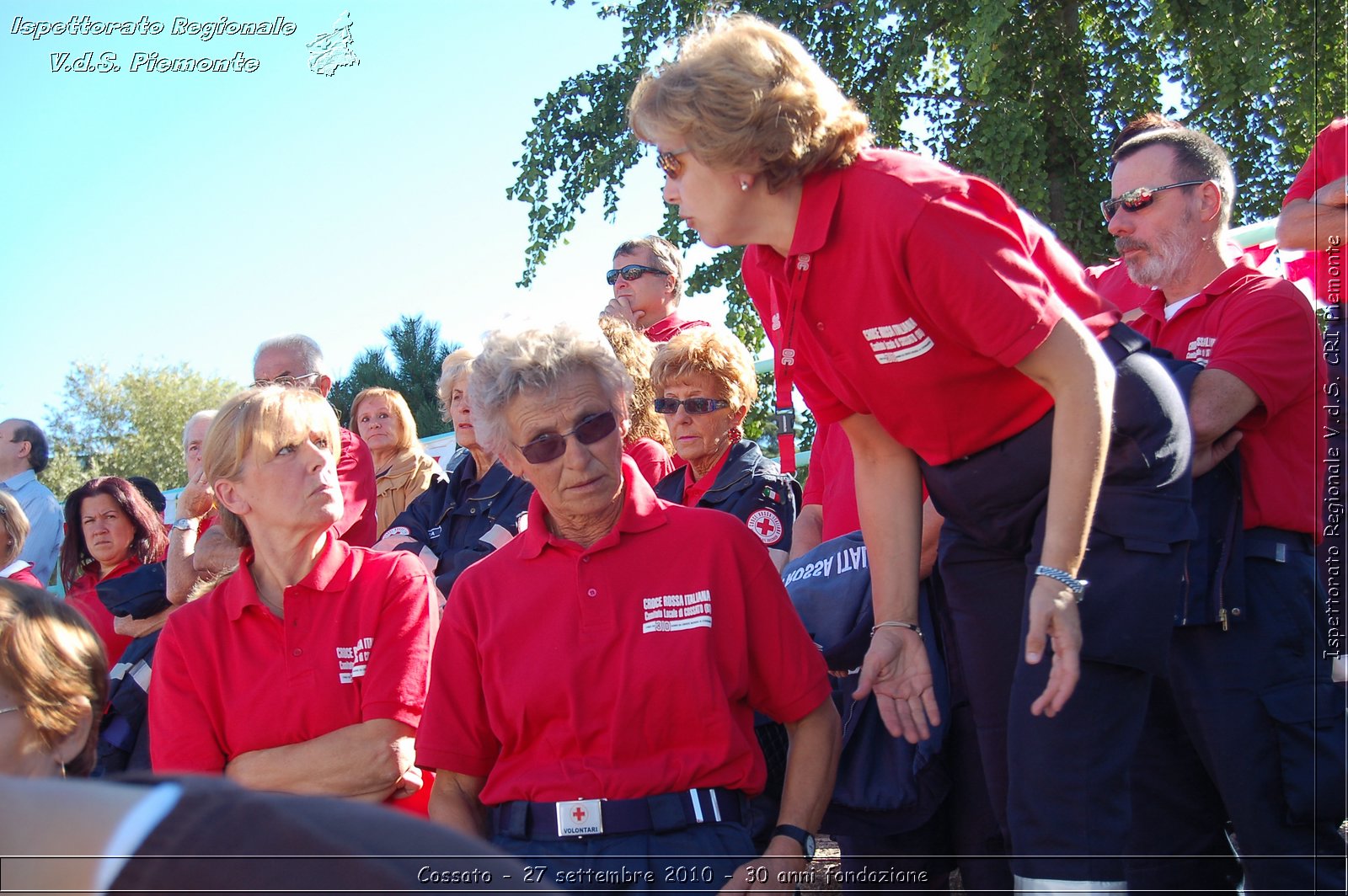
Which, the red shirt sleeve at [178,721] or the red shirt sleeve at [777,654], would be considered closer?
the red shirt sleeve at [777,654]

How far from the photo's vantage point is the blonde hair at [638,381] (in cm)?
435

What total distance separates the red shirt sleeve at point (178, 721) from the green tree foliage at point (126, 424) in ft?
104

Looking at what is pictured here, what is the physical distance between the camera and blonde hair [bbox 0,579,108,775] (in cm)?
240

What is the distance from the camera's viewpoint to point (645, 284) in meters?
5.26

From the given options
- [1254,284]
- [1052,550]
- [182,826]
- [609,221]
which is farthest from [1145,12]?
[182,826]

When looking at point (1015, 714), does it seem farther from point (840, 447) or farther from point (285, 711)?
point (285, 711)

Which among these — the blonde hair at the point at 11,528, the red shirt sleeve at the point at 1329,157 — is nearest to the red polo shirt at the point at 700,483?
the red shirt sleeve at the point at 1329,157

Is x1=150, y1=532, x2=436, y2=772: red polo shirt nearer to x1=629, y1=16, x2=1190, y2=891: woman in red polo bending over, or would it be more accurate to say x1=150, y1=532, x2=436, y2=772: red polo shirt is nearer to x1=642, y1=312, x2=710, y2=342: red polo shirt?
x1=629, y1=16, x2=1190, y2=891: woman in red polo bending over

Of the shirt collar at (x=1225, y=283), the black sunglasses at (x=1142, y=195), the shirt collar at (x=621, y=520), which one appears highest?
the black sunglasses at (x=1142, y=195)

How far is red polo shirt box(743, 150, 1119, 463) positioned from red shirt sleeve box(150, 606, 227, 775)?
1.80 metres

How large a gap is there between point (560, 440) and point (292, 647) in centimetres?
94

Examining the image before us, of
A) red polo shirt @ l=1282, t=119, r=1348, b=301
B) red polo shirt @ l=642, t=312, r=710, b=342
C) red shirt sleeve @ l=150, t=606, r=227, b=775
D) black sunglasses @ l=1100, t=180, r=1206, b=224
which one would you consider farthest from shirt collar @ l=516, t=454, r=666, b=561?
red polo shirt @ l=642, t=312, r=710, b=342

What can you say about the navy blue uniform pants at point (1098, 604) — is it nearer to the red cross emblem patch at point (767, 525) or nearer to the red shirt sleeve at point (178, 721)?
the red cross emblem patch at point (767, 525)

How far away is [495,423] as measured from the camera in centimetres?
285
